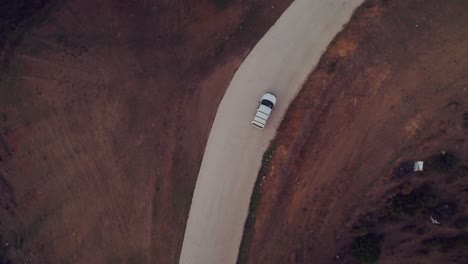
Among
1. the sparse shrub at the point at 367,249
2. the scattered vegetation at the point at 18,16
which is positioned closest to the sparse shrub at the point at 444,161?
the sparse shrub at the point at 367,249

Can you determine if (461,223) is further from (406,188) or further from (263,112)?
(263,112)

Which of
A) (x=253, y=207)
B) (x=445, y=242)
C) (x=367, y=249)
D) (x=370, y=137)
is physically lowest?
(x=367, y=249)

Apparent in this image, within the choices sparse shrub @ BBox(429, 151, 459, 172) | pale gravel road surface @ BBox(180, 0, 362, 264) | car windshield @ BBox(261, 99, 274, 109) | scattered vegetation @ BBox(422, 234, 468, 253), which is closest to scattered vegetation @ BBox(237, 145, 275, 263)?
pale gravel road surface @ BBox(180, 0, 362, 264)

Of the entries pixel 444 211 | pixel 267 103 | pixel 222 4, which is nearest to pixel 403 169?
pixel 444 211

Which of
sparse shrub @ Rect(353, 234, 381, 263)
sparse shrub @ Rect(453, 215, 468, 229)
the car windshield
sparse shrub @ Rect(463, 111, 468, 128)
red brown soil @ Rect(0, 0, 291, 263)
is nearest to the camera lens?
sparse shrub @ Rect(353, 234, 381, 263)

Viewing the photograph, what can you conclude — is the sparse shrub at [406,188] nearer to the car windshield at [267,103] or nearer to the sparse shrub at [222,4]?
the car windshield at [267,103]

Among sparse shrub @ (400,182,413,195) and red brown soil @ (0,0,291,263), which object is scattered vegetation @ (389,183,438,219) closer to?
sparse shrub @ (400,182,413,195)

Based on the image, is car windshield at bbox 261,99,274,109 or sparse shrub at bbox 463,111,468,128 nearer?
sparse shrub at bbox 463,111,468,128
